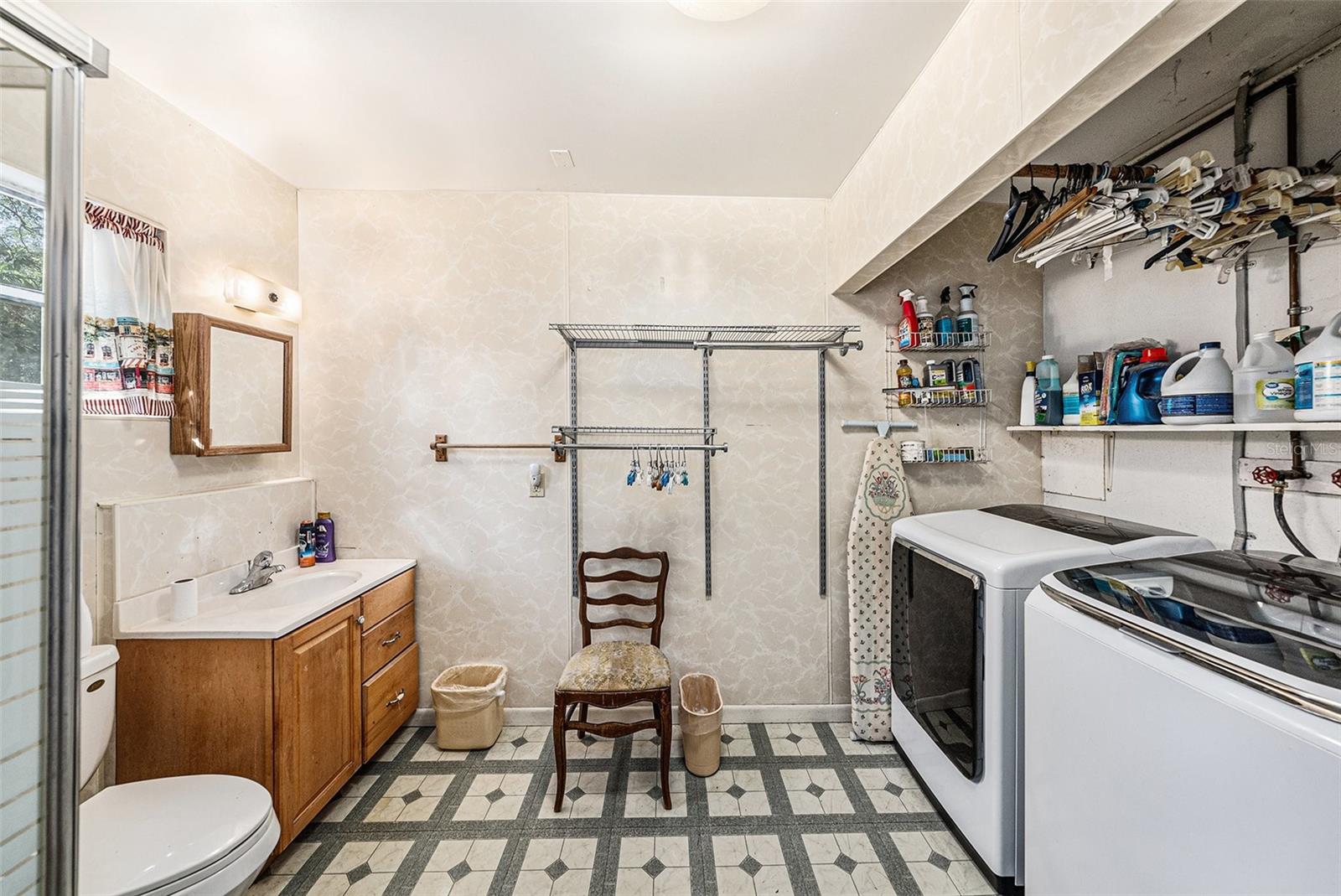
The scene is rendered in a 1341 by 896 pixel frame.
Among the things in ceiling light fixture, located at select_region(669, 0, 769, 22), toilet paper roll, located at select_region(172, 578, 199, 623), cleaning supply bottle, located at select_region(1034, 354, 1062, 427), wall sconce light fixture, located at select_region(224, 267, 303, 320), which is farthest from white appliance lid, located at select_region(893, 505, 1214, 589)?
wall sconce light fixture, located at select_region(224, 267, 303, 320)

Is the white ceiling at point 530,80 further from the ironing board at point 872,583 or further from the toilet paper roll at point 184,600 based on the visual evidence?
the toilet paper roll at point 184,600

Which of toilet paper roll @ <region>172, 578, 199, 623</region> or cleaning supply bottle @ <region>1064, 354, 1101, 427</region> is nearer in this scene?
toilet paper roll @ <region>172, 578, 199, 623</region>

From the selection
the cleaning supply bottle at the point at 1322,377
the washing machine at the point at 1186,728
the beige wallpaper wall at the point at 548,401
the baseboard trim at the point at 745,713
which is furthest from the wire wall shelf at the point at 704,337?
the baseboard trim at the point at 745,713

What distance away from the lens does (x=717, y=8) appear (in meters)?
1.30

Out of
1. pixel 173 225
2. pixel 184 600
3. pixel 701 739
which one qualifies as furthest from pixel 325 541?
pixel 701 739

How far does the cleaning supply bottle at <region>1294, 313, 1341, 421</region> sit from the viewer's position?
1215mm

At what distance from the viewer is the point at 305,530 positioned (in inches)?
92.6

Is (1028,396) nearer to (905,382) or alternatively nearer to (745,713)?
(905,382)

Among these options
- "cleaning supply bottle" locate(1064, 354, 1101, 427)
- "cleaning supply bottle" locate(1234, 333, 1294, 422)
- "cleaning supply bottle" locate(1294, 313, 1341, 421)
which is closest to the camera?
"cleaning supply bottle" locate(1294, 313, 1341, 421)

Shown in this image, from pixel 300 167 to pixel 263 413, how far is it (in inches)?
44.8

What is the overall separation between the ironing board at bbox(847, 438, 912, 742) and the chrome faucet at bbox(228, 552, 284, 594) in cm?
256

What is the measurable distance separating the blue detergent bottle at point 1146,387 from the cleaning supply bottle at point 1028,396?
0.46 metres

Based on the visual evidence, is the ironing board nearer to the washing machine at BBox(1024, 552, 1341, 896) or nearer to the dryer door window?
the dryer door window

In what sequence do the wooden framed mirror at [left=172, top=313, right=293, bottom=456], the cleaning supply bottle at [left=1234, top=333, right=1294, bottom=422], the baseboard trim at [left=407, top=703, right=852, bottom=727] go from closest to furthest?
the cleaning supply bottle at [left=1234, top=333, right=1294, bottom=422], the wooden framed mirror at [left=172, top=313, right=293, bottom=456], the baseboard trim at [left=407, top=703, right=852, bottom=727]
